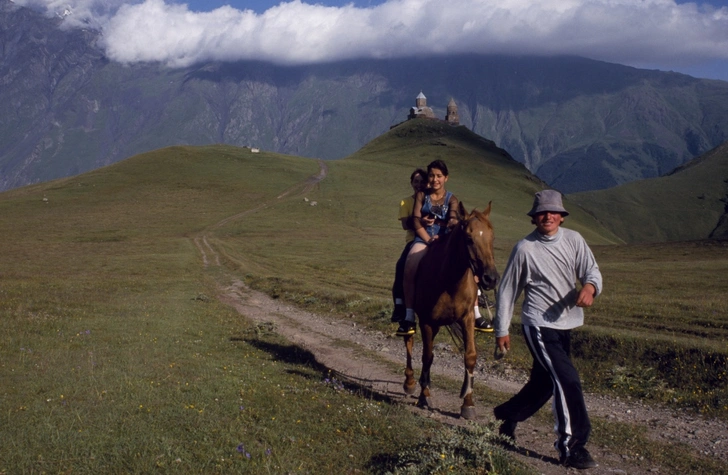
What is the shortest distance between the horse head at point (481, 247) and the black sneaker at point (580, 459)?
7.60ft

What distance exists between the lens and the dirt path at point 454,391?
27.6 feet

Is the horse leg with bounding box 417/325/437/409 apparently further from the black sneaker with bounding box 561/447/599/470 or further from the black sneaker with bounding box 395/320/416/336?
the black sneaker with bounding box 561/447/599/470

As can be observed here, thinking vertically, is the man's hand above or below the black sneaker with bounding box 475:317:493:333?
above

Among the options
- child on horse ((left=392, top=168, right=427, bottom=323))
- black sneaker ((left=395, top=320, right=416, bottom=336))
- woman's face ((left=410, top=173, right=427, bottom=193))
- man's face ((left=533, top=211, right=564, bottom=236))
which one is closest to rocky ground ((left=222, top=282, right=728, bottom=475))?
black sneaker ((left=395, top=320, right=416, bottom=336))

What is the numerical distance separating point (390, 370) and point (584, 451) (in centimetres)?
657

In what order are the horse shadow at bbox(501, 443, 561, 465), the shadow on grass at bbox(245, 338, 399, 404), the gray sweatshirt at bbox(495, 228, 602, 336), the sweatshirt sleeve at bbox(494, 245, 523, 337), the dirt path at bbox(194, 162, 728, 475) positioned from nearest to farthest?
the gray sweatshirt at bbox(495, 228, 602, 336) < the sweatshirt sleeve at bbox(494, 245, 523, 337) < the horse shadow at bbox(501, 443, 561, 465) < the dirt path at bbox(194, 162, 728, 475) < the shadow on grass at bbox(245, 338, 399, 404)

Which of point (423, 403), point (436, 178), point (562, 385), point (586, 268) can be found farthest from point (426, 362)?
point (586, 268)

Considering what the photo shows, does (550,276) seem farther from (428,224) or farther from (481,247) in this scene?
(428,224)

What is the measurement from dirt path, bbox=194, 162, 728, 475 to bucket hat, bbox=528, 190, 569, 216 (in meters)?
3.04

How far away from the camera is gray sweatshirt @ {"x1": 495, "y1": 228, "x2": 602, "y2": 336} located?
7785 millimetres

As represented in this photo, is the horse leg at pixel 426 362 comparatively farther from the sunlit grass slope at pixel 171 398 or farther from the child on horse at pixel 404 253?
the child on horse at pixel 404 253

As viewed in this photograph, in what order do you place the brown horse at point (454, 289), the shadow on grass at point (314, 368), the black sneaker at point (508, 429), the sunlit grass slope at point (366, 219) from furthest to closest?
the sunlit grass slope at point (366, 219) → the shadow on grass at point (314, 368) → the brown horse at point (454, 289) → the black sneaker at point (508, 429)

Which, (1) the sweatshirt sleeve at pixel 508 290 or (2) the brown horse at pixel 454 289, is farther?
(2) the brown horse at pixel 454 289

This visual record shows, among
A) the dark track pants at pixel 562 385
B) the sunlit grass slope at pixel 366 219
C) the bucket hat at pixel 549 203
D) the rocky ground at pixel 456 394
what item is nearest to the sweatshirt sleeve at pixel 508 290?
the dark track pants at pixel 562 385
